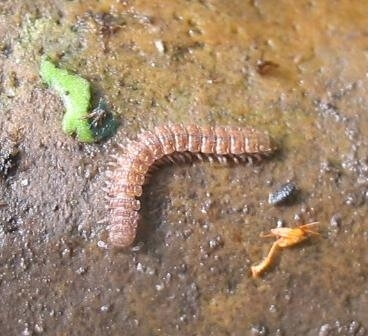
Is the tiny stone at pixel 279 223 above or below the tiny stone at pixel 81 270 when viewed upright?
above

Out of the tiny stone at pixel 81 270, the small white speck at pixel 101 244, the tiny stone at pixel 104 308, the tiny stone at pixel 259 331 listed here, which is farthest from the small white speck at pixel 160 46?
the tiny stone at pixel 259 331

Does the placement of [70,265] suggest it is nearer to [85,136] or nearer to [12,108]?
[85,136]

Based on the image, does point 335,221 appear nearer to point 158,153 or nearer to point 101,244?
point 158,153

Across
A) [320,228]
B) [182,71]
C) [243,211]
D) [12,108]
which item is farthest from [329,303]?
[12,108]

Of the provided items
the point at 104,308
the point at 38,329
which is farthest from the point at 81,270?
the point at 38,329

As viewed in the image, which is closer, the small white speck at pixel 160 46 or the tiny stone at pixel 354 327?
the tiny stone at pixel 354 327

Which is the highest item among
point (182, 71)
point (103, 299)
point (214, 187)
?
point (182, 71)

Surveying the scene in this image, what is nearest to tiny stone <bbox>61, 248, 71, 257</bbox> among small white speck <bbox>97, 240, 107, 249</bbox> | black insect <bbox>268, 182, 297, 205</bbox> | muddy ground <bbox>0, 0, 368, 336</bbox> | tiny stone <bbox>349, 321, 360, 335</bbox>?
muddy ground <bbox>0, 0, 368, 336</bbox>

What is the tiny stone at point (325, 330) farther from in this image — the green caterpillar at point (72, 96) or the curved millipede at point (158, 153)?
the green caterpillar at point (72, 96)
